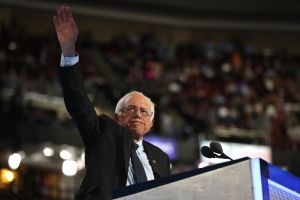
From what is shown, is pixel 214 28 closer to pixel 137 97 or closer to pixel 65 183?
pixel 65 183

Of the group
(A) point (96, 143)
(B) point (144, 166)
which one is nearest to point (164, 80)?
(B) point (144, 166)

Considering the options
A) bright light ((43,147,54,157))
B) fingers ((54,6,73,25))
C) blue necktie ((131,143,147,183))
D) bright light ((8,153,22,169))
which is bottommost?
blue necktie ((131,143,147,183))

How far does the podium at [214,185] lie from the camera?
172cm

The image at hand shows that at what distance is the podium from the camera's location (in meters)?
1.72

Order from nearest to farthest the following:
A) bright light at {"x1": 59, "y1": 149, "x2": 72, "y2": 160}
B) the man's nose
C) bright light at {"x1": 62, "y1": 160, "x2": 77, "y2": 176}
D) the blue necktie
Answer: the blue necktie
the man's nose
bright light at {"x1": 62, "y1": 160, "x2": 77, "y2": 176}
bright light at {"x1": 59, "y1": 149, "x2": 72, "y2": 160}

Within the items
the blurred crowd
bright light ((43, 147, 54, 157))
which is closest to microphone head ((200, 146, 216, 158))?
the blurred crowd

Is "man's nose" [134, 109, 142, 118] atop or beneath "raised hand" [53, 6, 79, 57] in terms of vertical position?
beneath

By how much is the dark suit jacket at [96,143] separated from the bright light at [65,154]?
382 inches

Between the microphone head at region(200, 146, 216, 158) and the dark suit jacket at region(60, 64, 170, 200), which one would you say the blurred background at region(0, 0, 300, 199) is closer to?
the dark suit jacket at region(60, 64, 170, 200)

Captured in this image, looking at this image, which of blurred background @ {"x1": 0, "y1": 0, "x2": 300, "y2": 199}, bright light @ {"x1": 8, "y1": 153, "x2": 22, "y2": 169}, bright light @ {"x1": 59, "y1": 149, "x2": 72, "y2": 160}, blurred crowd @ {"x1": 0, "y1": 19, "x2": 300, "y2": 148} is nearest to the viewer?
bright light @ {"x1": 8, "y1": 153, "x2": 22, "y2": 169}

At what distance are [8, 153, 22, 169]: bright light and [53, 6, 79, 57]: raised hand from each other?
8.92 metres

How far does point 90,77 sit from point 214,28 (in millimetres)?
9042

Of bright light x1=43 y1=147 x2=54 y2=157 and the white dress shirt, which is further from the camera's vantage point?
bright light x1=43 y1=147 x2=54 y2=157

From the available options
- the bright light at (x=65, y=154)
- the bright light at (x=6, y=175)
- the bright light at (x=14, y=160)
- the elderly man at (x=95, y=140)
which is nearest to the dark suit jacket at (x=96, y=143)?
the elderly man at (x=95, y=140)
